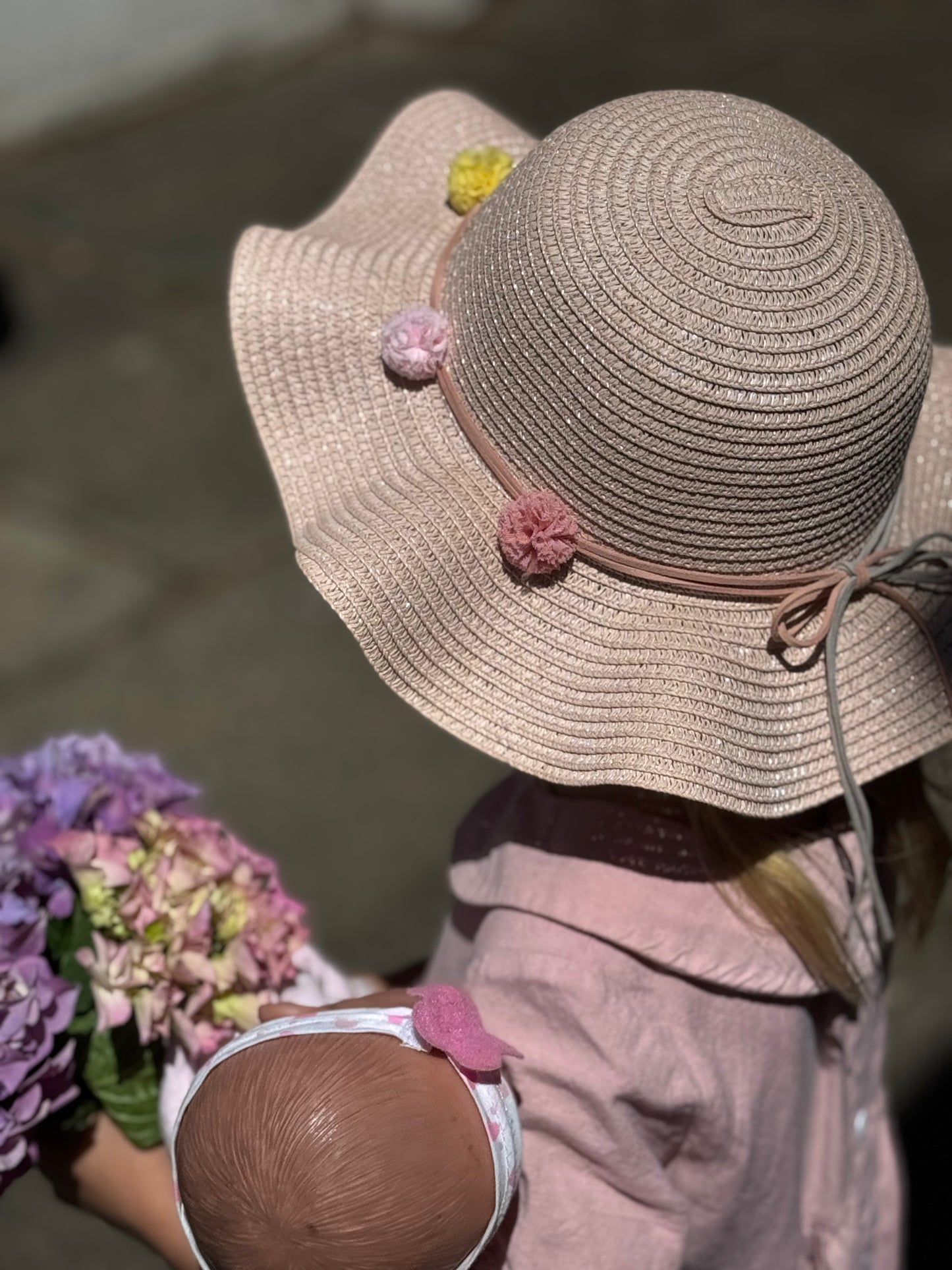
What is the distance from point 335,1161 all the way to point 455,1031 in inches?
5.6

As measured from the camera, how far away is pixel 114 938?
137cm

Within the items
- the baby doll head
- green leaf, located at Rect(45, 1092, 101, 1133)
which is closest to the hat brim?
the baby doll head

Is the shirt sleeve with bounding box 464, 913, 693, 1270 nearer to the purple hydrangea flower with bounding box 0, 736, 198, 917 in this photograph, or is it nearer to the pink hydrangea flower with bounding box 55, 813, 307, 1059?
the pink hydrangea flower with bounding box 55, 813, 307, 1059

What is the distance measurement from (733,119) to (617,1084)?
934 mm

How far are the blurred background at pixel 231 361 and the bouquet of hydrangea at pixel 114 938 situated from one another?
4.91 feet

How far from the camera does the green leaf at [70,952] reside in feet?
4.36

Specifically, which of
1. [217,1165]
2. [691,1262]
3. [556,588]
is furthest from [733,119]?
→ [691,1262]

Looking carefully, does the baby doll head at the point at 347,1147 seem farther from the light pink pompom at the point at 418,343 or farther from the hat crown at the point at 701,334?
the light pink pompom at the point at 418,343

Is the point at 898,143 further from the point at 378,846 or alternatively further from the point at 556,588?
the point at 556,588

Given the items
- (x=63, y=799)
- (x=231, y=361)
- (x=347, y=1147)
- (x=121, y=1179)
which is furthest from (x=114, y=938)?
(x=231, y=361)

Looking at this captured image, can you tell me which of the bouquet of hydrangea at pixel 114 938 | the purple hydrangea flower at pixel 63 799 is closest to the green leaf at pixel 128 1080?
the bouquet of hydrangea at pixel 114 938

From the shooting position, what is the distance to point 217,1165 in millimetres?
1105

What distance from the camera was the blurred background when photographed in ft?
11.0

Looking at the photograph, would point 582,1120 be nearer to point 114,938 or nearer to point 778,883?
point 778,883
